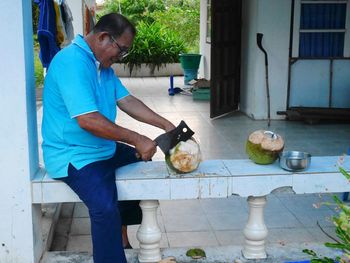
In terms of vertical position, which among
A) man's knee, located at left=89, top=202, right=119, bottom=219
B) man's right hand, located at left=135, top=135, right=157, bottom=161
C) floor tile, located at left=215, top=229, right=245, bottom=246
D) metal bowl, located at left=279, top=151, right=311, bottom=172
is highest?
man's right hand, located at left=135, top=135, right=157, bottom=161

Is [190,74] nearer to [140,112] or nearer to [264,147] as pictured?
[140,112]

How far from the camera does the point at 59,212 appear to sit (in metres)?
4.20

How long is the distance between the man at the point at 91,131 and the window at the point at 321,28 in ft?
19.2

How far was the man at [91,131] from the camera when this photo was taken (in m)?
2.48

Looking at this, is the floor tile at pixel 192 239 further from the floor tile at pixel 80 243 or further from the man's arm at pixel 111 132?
the man's arm at pixel 111 132

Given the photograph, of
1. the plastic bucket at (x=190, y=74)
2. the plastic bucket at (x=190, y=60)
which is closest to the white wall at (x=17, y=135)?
the plastic bucket at (x=190, y=60)

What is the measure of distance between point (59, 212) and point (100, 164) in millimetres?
1710

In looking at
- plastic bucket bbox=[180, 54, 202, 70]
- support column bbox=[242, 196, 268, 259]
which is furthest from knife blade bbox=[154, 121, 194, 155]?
plastic bucket bbox=[180, 54, 202, 70]

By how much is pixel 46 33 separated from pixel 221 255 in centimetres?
228

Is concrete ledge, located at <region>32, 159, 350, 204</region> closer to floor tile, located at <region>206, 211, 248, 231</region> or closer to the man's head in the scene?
the man's head

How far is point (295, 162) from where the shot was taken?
8.83ft

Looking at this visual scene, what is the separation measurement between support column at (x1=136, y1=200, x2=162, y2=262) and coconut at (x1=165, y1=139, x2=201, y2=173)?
0.73 feet

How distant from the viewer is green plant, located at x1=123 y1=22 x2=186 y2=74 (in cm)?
1425

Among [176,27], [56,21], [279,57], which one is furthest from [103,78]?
[176,27]
